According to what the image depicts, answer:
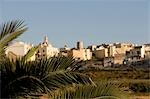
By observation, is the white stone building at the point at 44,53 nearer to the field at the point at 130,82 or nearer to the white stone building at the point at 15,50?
the white stone building at the point at 15,50

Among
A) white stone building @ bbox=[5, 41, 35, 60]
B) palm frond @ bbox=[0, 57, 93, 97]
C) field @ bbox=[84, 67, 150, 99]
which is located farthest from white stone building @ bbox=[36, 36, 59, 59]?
field @ bbox=[84, 67, 150, 99]

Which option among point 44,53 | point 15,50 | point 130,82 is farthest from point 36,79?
point 130,82

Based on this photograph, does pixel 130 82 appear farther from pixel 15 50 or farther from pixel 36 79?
pixel 36 79

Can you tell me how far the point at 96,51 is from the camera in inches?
5468

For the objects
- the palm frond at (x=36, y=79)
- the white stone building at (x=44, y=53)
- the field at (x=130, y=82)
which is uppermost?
the white stone building at (x=44, y=53)

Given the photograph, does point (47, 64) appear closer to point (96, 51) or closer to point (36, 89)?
point (36, 89)

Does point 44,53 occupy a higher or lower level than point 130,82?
higher

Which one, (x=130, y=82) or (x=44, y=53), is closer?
(x=44, y=53)

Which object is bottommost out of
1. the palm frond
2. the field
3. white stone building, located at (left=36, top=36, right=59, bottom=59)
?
the field

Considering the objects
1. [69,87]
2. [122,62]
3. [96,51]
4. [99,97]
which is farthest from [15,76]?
[96,51]

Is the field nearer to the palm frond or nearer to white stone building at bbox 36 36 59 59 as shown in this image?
the palm frond

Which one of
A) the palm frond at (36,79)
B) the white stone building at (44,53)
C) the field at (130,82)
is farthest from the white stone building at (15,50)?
the field at (130,82)

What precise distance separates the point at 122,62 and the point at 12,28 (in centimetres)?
11791

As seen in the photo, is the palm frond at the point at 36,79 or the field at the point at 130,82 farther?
the field at the point at 130,82
